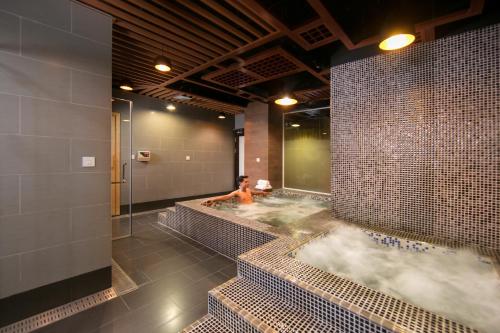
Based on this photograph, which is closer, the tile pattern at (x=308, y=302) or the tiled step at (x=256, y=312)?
the tile pattern at (x=308, y=302)

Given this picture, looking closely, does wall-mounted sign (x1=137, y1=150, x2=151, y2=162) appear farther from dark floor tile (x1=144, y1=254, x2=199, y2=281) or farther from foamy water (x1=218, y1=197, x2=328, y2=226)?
dark floor tile (x1=144, y1=254, x2=199, y2=281)

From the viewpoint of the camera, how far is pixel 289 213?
409 cm

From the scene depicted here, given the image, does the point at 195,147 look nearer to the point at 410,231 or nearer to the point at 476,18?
the point at 410,231

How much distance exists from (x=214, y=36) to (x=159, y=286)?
10.1ft

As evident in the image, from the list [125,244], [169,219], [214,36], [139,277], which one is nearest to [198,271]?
[139,277]

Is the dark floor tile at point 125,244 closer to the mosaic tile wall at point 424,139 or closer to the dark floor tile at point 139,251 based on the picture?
the dark floor tile at point 139,251

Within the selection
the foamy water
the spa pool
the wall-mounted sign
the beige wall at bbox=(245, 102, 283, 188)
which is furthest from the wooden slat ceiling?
the foamy water

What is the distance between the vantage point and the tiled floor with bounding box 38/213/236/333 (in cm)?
187

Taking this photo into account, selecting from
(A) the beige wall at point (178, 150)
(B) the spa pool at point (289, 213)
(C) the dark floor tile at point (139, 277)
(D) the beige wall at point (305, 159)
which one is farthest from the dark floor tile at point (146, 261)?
(D) the beige wall at point (305, 159)

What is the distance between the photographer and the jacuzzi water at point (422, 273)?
5.21ft

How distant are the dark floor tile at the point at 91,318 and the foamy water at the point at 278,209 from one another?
6.89ft

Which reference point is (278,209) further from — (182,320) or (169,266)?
(182,320)

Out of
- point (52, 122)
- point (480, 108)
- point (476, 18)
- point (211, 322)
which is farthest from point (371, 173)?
point (52, 122)

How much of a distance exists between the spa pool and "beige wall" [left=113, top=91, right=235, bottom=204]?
8.27ft
